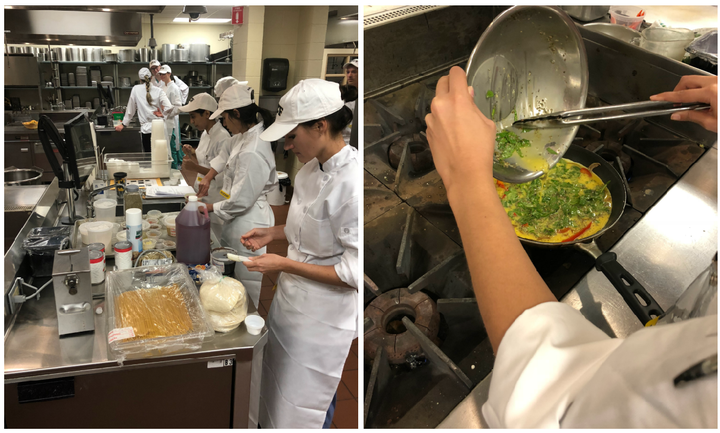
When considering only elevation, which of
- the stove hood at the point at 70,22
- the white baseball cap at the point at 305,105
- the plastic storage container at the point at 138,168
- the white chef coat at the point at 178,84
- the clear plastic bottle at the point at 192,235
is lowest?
the plastic storage container at the point at 138,168

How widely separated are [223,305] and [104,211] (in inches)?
45.3

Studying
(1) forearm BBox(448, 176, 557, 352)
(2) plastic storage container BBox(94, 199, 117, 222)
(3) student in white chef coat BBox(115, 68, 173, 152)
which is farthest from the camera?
(3) student in white chef coat BBox(115, 68, 173, 152)

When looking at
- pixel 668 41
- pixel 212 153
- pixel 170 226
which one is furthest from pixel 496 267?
pixel 212 153

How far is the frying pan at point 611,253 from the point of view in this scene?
96 cm

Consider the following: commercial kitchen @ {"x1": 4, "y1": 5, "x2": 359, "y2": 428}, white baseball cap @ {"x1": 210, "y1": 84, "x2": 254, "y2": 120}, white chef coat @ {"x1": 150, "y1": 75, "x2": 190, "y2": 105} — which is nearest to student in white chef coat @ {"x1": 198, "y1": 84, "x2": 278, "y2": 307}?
white baseball cap @ {"x1": 210, "y1": 84, "x2": 254, "y2": 120}

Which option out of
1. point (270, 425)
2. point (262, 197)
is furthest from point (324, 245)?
point (262, 197)

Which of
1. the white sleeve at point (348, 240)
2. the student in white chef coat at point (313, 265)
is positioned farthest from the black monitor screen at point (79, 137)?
the white sleeve at point (348, 240)

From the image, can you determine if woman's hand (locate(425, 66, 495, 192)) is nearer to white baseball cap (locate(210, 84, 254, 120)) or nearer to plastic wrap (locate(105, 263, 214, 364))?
plastic wrap (locate(105, 263, 214, 364))

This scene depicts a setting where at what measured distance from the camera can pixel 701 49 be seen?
1.51 meters

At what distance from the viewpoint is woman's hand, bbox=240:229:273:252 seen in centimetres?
183

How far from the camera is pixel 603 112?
868mm

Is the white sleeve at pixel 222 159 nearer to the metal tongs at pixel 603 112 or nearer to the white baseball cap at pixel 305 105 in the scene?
the white baseball cap at pixel 305 105

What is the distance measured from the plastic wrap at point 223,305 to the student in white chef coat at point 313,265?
13cm

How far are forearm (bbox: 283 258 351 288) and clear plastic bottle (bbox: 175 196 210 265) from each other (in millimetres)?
424
